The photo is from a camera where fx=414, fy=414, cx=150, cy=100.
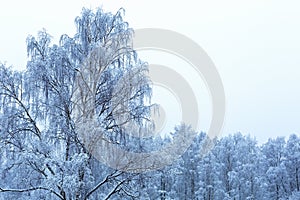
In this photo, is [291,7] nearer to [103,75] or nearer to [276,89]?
[276,89]

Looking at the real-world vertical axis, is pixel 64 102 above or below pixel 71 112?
above

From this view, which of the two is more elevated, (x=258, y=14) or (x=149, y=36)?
(x=258, y=14)

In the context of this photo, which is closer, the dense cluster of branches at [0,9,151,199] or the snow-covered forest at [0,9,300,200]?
the snow-covered forest at [0,9,300,200]

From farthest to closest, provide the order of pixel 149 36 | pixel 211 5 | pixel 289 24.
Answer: pixel 289 24, pixel 211 5, pixel 149 36

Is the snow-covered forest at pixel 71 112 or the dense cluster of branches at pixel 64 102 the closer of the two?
the snow-covered forest at pixel 71 112

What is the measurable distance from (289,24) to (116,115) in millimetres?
18793

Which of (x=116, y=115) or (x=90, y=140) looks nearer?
(x=90, y=140)

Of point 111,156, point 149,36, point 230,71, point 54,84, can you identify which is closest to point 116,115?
point 111,156

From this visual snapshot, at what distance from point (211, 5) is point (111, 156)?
44.8 feet

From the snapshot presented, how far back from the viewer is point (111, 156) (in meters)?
8.84

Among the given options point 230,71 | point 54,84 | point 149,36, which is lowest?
point 54,84

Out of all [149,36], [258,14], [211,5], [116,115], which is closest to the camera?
[116,115]

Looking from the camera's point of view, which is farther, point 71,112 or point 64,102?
point 71,112

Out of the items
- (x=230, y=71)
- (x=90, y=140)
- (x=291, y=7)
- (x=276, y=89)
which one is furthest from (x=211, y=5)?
(x=90, y=140)
